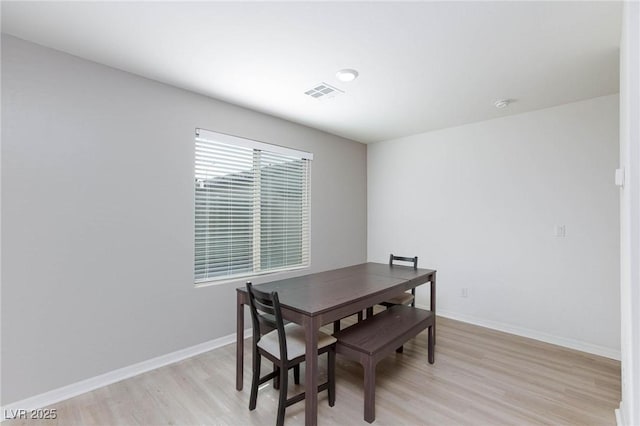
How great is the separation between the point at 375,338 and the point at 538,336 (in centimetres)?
235

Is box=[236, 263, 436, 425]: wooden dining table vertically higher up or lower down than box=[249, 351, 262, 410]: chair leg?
higher up

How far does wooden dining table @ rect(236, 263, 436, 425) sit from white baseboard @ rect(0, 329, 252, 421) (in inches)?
33.2

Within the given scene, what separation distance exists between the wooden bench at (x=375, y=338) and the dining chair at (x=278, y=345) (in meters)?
0.16

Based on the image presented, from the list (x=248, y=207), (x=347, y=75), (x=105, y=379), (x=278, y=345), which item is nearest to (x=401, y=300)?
(x=278, y=345)

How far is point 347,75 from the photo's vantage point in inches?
100

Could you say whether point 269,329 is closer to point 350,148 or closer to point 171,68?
point 171,68

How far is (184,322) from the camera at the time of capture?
9.44 ft

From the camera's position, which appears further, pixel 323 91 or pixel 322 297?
pixel 323 91

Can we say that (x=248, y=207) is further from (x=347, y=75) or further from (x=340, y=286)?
(x=347, y=75)

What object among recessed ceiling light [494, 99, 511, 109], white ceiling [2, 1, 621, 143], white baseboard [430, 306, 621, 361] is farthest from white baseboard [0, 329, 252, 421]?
recessed ceiling light [494, 99, 511, 109]

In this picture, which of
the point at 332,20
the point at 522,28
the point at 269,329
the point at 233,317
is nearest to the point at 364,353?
the point at 269,329

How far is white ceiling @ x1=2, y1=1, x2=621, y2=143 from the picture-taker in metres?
1.79

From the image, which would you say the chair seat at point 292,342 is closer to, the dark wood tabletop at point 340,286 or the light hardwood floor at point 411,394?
the dark wood tabletop at point 340,286
